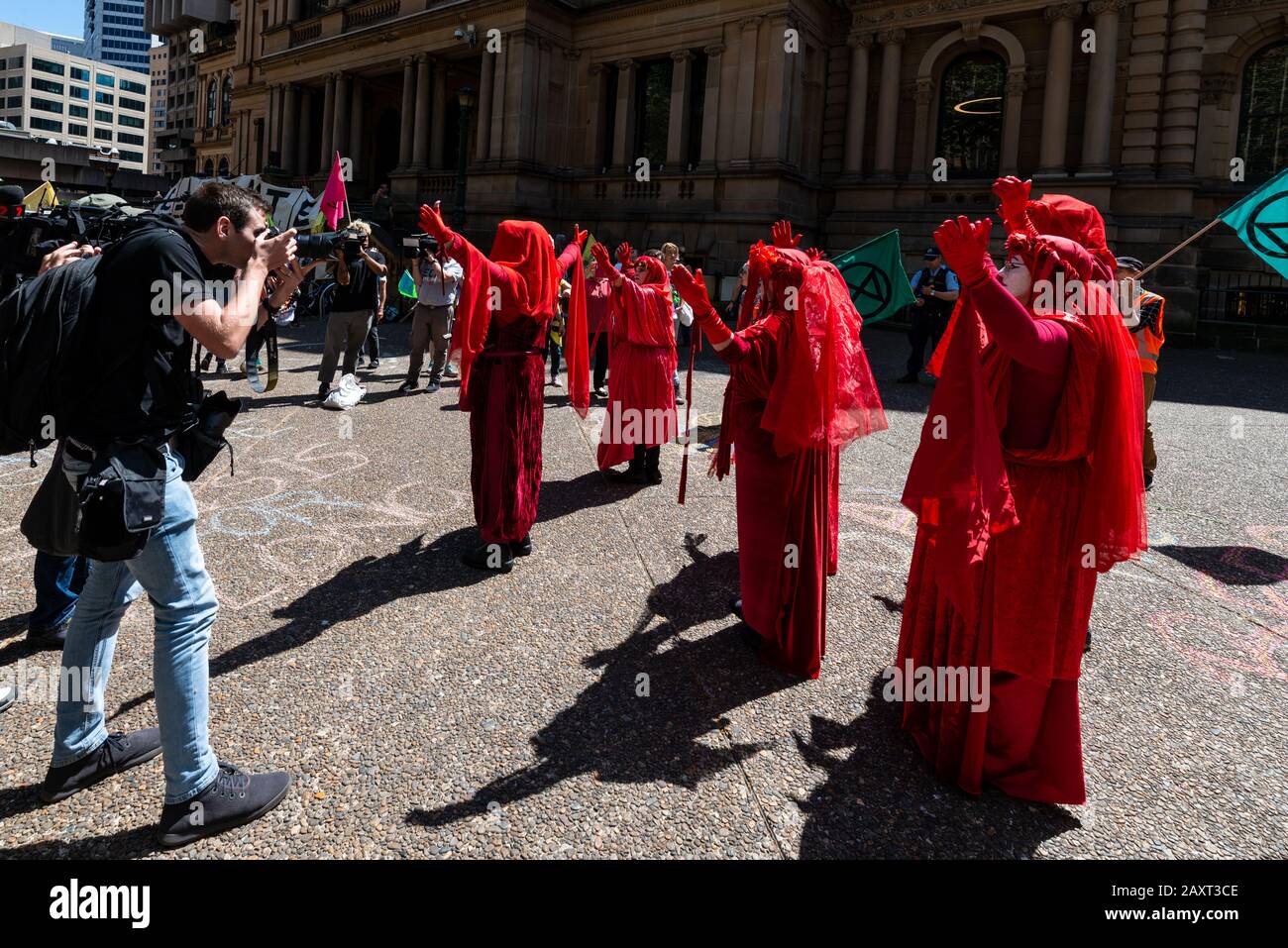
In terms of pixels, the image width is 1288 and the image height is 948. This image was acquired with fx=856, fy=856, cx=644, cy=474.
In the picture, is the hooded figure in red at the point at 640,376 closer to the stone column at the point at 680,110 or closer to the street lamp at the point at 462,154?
the street lamp at the point at 462,154

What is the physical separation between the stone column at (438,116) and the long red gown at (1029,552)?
2973cm

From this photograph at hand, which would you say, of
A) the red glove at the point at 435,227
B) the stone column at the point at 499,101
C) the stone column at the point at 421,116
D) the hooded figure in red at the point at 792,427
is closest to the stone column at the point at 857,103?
the stone column at the point at 499,101

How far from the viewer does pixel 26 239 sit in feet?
17.0

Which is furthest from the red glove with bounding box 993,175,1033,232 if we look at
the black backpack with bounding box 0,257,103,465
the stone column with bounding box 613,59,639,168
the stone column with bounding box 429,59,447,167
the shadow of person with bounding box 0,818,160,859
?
the stone column with bounding box 429,59,447,167

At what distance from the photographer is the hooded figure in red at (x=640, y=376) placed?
754 centimetres

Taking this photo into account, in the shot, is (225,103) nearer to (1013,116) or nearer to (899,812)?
(1013,116)

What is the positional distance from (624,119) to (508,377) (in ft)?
73.6

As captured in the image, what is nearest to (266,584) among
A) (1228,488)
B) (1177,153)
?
(1228,488)

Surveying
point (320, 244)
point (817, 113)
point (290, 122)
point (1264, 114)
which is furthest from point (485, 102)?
point (320, 244)

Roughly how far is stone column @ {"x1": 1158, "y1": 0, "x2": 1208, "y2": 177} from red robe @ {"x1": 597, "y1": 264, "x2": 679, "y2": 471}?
59.2ft

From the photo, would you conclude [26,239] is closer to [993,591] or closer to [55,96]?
[993,591]

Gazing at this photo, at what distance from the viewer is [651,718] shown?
3.60 meters

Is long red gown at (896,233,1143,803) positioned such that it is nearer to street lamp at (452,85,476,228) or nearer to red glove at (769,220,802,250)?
red glove at (769,220,802,250)

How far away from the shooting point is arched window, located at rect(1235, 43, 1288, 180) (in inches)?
796
